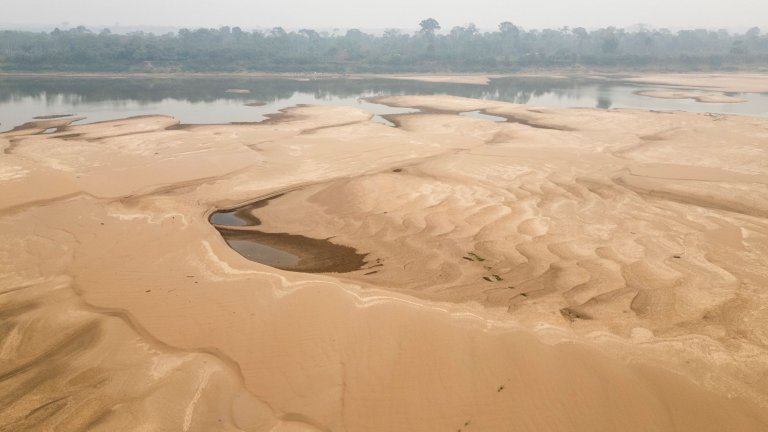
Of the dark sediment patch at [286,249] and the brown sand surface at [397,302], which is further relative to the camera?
the dark sediment patch at [286,249]

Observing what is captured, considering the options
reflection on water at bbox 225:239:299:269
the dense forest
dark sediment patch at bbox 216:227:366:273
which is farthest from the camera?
the dense forest

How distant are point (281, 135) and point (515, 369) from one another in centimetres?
1858

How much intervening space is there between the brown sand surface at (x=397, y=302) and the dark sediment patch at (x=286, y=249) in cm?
37

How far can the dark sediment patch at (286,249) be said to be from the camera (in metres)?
9.13

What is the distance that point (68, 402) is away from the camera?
202 inches

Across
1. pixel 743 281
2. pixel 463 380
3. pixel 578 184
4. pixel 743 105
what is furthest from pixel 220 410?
pixel 743 105

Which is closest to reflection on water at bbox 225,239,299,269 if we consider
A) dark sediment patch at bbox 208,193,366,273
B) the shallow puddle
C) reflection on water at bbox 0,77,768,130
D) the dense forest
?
dark sediment patch at bbox 208,193,366,273

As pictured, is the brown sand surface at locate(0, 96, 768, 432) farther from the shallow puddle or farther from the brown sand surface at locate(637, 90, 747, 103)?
the brown sand surface at locate(637, 90, 747, 103)

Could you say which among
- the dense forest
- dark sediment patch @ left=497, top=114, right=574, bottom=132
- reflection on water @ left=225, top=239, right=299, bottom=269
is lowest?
reflection on water @ left=225, top=239, right=299, bottom=269

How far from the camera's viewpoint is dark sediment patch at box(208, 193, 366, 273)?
913 cm

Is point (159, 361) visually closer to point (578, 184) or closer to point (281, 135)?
point (578, 184)

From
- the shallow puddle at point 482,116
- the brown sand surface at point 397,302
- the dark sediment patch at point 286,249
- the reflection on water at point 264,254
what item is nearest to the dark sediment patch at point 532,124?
the shallow puddle at point 482,116

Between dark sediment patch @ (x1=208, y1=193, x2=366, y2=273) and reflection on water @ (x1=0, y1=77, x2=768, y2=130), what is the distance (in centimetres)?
1799

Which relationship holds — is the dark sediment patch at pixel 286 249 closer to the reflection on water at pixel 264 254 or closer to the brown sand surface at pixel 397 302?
the reflection on water at pixel 264 254
